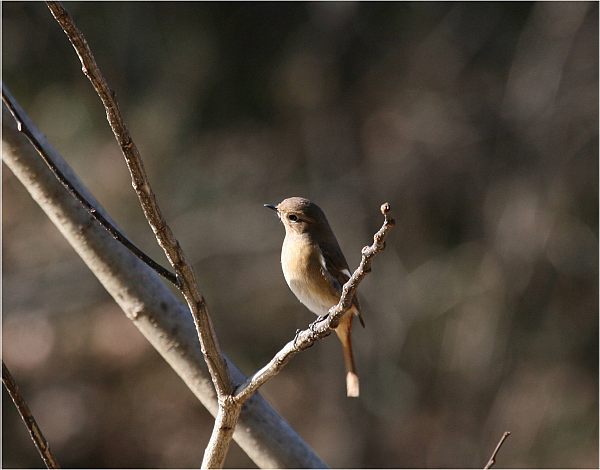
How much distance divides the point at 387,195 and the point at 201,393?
19.0 ft

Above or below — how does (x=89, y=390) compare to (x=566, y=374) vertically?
above

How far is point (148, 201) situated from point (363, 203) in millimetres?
5863

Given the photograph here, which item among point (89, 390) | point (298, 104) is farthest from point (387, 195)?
point (89, 390)

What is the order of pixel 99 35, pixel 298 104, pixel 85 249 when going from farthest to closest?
pixel 298 104
pixel 99 35
pixel 85 249

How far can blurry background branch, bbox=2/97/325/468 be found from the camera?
6.06 ft

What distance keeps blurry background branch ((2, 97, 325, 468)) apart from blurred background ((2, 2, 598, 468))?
5.17 m

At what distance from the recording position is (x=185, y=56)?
24.1 feet

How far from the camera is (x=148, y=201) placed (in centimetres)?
148

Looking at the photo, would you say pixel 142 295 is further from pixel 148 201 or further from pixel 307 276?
pixel 307 276

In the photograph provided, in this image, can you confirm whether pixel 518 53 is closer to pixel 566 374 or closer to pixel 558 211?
pixel 558 211

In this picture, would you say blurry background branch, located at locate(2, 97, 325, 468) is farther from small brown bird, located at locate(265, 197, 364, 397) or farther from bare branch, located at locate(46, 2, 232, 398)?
small brown bird, located at locate(265, 197, 364, 397)

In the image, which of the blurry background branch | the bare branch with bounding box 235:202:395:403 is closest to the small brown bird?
the blurry background branch

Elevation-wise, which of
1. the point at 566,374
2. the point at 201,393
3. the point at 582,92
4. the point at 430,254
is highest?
the point at 582,92

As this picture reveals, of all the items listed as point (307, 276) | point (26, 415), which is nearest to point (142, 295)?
point (26, 415)
